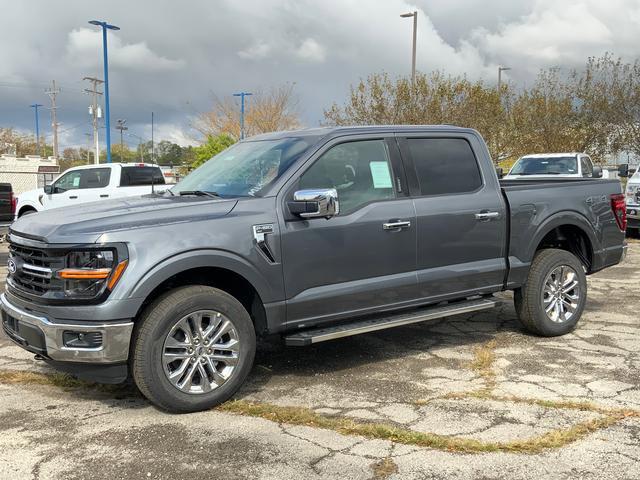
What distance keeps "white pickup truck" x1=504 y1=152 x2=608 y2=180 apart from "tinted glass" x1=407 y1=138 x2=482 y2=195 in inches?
424

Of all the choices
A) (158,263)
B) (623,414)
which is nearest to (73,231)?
(158,263)

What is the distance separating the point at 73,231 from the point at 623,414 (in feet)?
11.7

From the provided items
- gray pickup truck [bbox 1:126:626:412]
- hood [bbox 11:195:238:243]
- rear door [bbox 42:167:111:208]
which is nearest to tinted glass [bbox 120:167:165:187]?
rear door [bbox 42:167:111:208]

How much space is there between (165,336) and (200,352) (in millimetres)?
272

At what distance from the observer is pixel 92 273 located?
12.6ft

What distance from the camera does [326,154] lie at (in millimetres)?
4789

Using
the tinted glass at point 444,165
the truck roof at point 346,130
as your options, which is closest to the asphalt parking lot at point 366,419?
the tinted glass at point 444,165

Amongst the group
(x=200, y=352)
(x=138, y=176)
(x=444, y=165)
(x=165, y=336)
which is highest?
(x=138, y=176)

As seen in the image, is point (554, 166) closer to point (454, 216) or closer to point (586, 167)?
point (586, 167)

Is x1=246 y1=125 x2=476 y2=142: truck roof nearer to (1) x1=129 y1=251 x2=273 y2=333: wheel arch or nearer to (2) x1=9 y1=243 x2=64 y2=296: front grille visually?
(1) x1=129 y1=251 x2=273 y2=333: wheel arch

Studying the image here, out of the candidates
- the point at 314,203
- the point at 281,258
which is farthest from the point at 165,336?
the point at 314,203

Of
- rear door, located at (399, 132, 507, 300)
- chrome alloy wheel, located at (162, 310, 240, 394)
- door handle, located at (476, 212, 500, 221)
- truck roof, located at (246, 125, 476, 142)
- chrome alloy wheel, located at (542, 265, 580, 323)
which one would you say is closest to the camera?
chrome alloy wheel, located at (162, 310, 240, 394)

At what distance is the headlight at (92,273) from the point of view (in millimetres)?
3854

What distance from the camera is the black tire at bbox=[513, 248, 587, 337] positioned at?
5.80 meters
